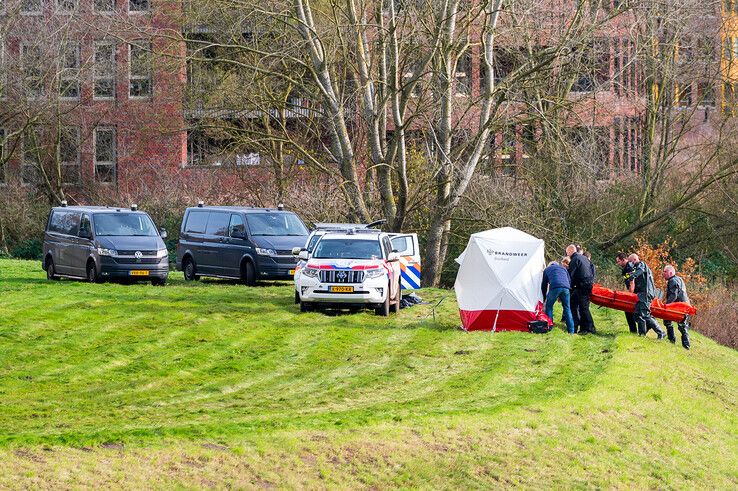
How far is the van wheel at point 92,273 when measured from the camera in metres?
32.0

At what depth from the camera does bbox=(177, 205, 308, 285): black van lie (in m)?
32.7

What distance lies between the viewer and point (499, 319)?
26.0 metres

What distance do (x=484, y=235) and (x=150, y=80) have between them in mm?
28572

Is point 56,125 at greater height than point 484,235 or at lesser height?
greater

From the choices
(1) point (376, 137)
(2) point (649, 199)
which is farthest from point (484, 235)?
(2) point (649, 199)

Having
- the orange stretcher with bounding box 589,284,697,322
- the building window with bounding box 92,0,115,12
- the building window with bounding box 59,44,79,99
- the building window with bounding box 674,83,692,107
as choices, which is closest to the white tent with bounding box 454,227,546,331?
the orange stretcher with bounding box 589,284,697,322

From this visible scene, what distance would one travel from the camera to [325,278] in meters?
26.7

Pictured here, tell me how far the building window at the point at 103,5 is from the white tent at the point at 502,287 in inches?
1187

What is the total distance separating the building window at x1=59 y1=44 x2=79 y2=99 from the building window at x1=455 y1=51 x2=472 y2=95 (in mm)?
17278

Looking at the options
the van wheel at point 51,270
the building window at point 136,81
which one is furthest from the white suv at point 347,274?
the building window at point 136,81

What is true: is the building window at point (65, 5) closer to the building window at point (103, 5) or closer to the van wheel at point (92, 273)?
the building window at point (103, 5)

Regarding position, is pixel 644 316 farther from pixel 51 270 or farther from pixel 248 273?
pixel 51 270

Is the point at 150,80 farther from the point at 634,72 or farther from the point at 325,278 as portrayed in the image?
the point at 325,278

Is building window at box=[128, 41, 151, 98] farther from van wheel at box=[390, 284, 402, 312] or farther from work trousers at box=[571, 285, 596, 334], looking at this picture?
work trousers at box=[571, 285, 596, 334]
